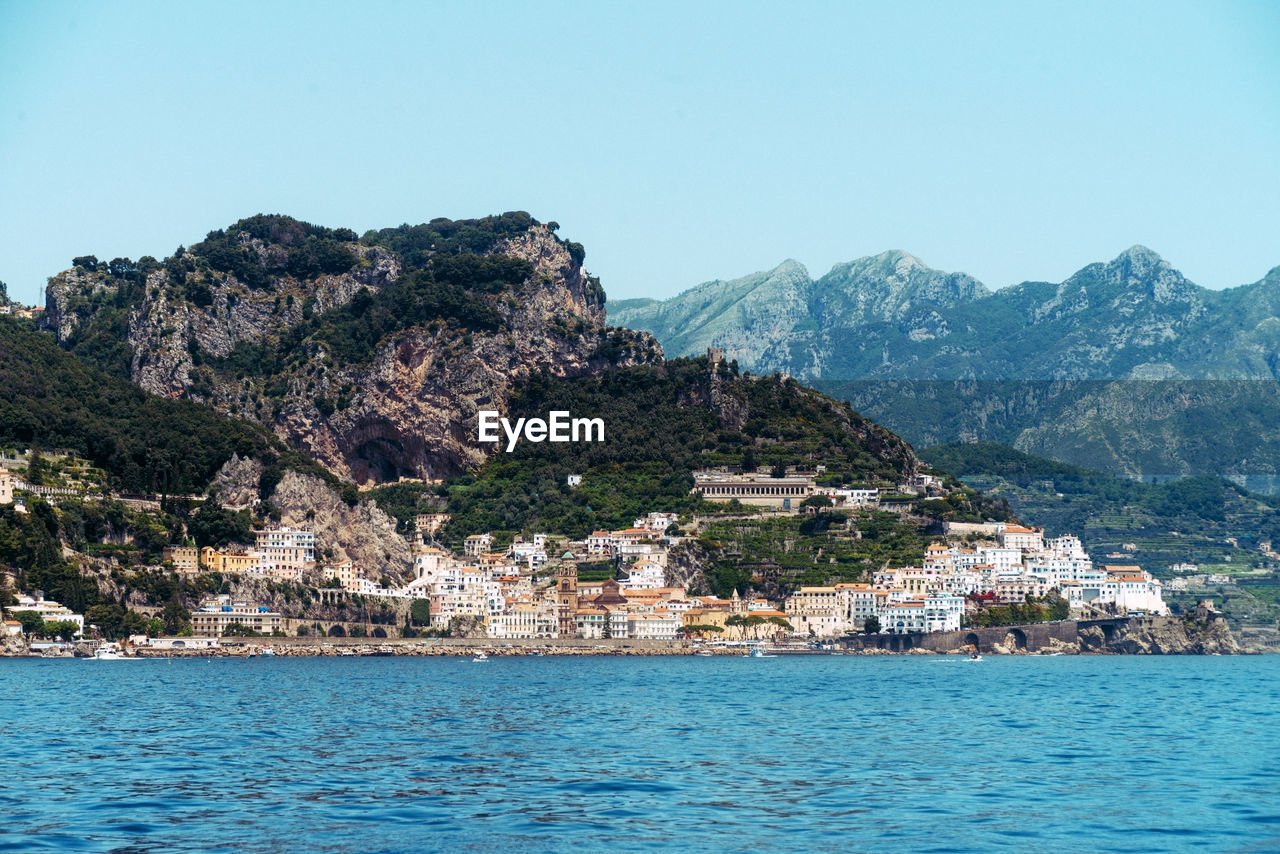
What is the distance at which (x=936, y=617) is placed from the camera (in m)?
143

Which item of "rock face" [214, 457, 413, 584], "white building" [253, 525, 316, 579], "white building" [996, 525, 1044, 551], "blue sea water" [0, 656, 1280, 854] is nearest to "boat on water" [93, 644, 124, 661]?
"white building" [253, 525, 316, 579]

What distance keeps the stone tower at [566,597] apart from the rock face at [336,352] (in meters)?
27.8

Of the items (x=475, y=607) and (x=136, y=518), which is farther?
(x=475, y=607)

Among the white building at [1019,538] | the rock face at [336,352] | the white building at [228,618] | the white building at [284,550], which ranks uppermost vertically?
the rock face at [336,352]

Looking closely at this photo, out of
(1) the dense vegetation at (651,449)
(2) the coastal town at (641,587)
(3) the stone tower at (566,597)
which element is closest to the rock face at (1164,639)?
(2) the coastal town at (641,587)

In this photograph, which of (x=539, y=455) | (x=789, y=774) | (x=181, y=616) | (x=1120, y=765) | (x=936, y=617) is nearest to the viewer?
(x=789, y=774)

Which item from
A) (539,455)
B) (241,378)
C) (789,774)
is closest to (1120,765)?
(789,774)

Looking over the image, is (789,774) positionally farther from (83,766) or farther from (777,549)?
(777,549)

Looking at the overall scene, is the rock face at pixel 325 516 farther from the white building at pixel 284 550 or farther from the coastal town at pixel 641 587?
the white building at pixel 284 550

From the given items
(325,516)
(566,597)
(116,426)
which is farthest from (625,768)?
(325,516)

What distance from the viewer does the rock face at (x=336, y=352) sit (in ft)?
573

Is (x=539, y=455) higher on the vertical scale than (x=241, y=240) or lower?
lower

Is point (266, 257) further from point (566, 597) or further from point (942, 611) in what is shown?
point (942, 611)

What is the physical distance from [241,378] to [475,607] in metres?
51.4
